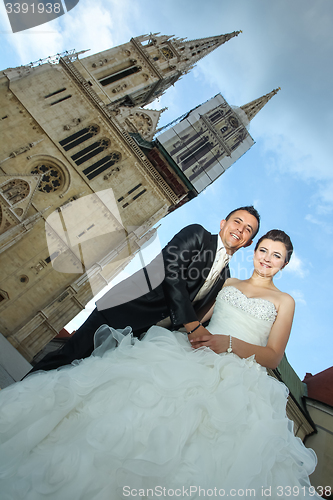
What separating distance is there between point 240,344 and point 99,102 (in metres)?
19.1

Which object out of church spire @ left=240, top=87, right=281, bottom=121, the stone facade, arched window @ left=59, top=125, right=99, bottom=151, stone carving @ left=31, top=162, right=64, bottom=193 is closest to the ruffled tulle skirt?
the stone facade

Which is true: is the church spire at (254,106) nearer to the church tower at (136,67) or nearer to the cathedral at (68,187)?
the church tower at (136,67)

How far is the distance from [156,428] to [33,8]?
2115 centimetres

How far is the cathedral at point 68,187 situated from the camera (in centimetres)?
1315

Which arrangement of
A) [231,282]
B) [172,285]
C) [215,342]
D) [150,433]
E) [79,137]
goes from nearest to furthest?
[150,433], [215,342], [172,285], [231,282], [79,137]

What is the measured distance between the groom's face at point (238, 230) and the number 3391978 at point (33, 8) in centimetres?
1736

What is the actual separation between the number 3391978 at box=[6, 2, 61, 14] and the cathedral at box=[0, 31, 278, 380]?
2282 mm

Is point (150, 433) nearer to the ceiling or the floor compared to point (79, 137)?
nearer to the floor

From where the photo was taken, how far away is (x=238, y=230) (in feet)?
11.5

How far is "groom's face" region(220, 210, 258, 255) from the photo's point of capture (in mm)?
3482

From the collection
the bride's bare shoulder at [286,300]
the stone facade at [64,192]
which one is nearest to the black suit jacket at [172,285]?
the bride's bare shoulder at [286,300]

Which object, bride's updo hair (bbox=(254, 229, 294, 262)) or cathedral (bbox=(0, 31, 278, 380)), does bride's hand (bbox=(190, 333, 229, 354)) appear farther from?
cathedral (bbox=(0, 31, 278, 380))

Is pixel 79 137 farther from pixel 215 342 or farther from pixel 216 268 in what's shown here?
pixel 215 342

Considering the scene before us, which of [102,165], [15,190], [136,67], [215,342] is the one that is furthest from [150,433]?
[136,67]
